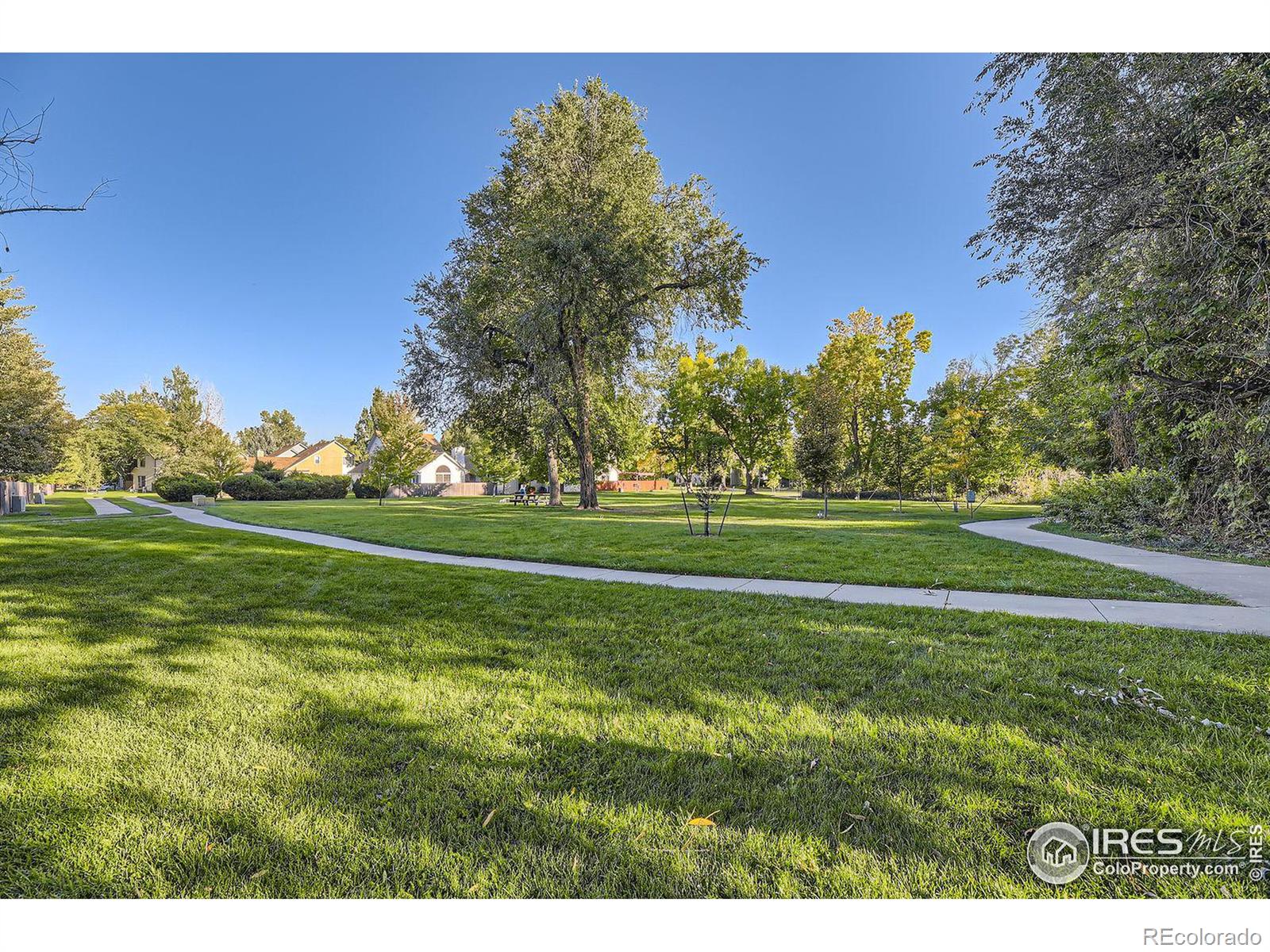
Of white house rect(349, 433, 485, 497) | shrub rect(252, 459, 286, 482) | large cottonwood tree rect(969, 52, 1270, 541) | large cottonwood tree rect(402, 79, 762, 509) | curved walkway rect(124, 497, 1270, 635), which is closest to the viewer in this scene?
curved walkway rect(124, 497, 1270, 635)

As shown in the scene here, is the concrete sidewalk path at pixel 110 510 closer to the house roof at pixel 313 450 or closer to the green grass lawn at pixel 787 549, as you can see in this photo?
the green grass lawn at pixel 787 549

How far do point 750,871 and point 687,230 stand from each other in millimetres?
19233

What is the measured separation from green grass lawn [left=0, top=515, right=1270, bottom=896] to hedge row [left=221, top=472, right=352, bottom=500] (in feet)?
107

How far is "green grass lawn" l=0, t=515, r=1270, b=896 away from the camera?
63.1 inches

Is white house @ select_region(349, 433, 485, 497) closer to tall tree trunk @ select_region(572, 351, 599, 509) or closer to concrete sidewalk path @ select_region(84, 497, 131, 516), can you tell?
concrete sidewalk path @ select_region(84, 497, 131, 516)

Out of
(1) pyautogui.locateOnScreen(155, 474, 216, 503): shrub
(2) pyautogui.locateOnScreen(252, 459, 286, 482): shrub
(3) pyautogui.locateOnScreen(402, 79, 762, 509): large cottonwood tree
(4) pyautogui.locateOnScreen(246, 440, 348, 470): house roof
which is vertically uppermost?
(3) pyautogui.locateOnScreen(402, 79, 762, 509): large cottonwood tree

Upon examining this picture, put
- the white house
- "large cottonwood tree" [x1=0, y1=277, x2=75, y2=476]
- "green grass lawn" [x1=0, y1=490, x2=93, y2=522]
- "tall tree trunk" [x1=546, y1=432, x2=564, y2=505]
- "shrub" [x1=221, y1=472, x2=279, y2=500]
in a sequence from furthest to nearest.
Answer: the white house → "shrub" [x1=221, y1=472, x2=279, y2=500] → "tall tree trunk" [x1=546, y1=432, x2=564, y2=505] → "large cottonwood tree" [x1=0, y1=277, x2=75, y2=476] → "green grass lawn" [x1=0, y1=490, x2=93, y2=522]

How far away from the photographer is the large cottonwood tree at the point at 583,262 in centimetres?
1622

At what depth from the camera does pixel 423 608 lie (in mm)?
4848

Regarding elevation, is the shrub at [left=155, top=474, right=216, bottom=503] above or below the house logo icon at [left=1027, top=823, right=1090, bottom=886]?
above

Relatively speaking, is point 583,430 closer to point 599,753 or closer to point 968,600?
point 968,600

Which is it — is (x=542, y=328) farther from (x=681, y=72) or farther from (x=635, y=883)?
(x=635, y=883)

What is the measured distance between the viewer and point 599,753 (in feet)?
7.52

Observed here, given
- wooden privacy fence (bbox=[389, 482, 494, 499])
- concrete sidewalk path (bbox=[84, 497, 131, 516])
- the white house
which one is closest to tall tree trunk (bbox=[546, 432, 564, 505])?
concrete sidewalk path (bbox=[84, 497, 131, 516])
